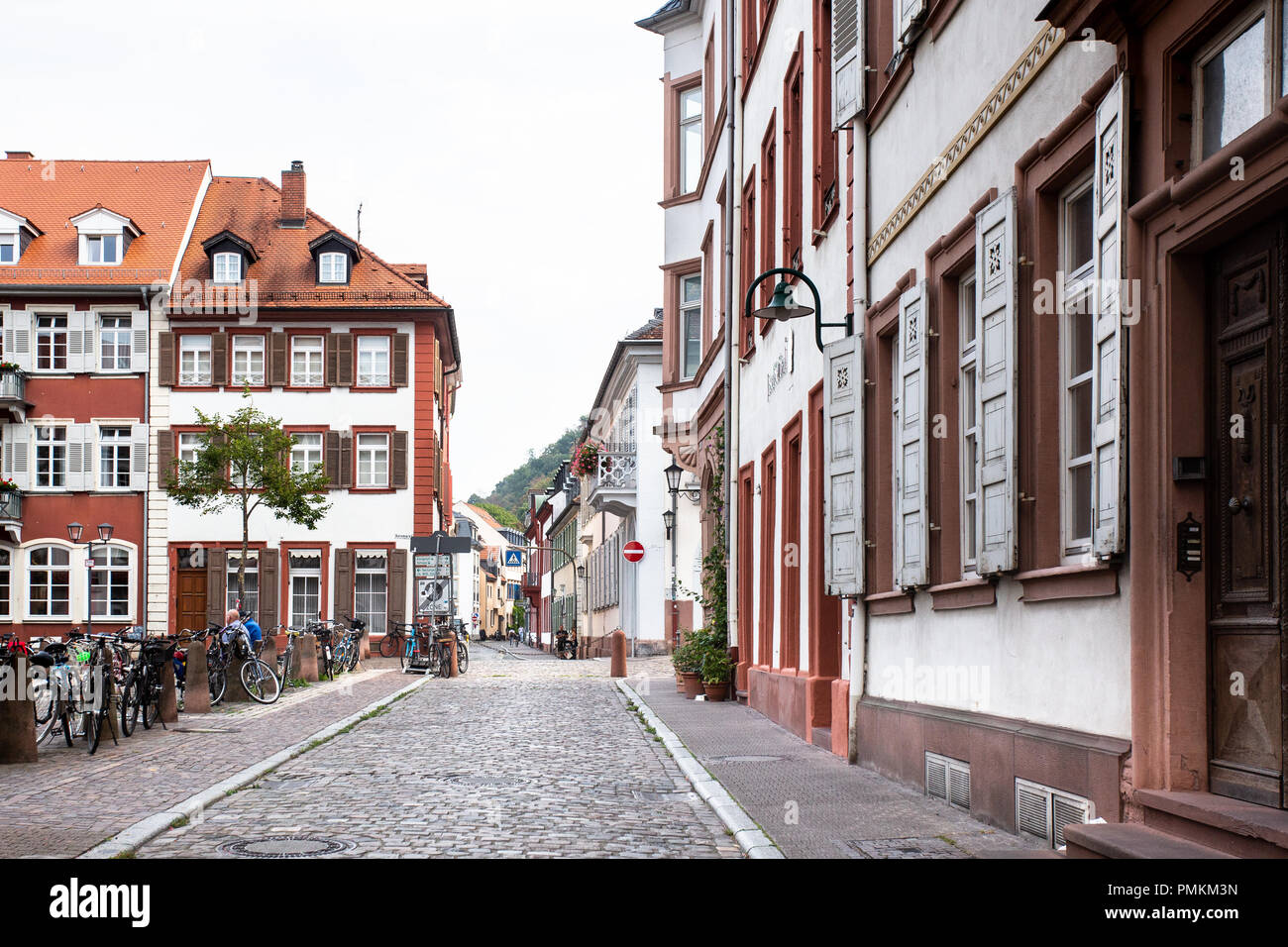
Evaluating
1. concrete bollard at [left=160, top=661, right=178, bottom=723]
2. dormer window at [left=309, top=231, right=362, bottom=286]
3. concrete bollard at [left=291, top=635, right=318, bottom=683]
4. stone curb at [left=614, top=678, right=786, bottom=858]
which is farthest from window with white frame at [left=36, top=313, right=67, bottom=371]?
stone curb at [left=614, top=678, right=786, bottom=858]

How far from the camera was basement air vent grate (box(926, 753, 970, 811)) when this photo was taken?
9.05 m

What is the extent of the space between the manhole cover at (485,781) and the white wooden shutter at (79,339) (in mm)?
33864

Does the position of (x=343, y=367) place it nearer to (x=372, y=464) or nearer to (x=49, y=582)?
(x=372, y=464)

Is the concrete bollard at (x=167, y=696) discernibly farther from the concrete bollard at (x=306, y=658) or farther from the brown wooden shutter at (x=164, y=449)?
the brown wooden shutter at (x=164, y=449)

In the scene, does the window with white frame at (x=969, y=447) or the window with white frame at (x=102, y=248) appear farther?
the window with white frame at (x=102, y=248)

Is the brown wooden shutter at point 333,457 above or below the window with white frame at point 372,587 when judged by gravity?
above

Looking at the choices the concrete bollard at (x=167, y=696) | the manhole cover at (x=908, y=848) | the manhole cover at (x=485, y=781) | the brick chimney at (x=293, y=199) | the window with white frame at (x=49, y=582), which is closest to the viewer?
the manhole cover at (x=908, y=848)

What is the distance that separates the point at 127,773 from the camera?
38.7 ft

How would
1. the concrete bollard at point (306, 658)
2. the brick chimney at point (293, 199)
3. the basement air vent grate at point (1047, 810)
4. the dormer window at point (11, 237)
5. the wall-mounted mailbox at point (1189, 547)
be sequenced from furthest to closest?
the brick chimney at point (293, 199), the dormer window at point (11, 237), the concrete bollard at point (306, 658), the basement air vent grate at point (1047, 810), the wall-mounted mailbox at point (1189, 547)

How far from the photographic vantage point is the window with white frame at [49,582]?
4138cm

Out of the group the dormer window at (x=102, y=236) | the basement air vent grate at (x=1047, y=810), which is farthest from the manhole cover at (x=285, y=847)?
the dormer window at (x=102, y=236)

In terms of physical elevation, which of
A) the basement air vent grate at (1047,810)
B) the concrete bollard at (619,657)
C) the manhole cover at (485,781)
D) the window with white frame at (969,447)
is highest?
the window with white frame at (969,447)

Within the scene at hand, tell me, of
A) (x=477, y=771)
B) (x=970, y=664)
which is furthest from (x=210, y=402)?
(x=970, y=664)
